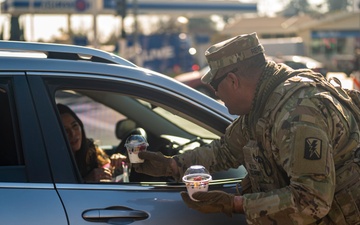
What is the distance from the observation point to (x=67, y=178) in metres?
2.64

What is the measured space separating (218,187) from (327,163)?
2.15 ft

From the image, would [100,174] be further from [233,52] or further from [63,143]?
[233,52]

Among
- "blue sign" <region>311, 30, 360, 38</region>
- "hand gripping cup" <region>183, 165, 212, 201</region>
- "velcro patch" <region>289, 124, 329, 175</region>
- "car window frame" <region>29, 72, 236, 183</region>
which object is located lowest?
"blue sign" <region>311, 30, 360, 38</region>

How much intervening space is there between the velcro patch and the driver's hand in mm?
902

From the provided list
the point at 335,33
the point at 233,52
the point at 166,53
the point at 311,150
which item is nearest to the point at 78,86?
the point at 233,52

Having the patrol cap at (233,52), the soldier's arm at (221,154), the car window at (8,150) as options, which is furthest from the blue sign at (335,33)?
the car window at (8,150)

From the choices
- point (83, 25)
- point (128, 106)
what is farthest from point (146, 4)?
point (128, 106)

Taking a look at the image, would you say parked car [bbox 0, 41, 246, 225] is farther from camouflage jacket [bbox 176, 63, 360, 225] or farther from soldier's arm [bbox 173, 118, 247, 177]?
camouflage jacket [bbox 176, 63, 360, 225]

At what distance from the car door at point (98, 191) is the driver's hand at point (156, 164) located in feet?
0.90

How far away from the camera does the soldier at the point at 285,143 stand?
235 centimetres

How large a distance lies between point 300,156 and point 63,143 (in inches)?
38.5

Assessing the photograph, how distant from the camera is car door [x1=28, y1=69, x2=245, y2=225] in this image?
2.58 metres

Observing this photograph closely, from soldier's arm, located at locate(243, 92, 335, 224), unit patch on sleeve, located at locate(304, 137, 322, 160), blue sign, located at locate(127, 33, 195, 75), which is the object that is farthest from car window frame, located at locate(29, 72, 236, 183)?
blue sign, located at locate(127, 33, 195, 75)

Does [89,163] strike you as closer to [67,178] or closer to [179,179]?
[179,179]
